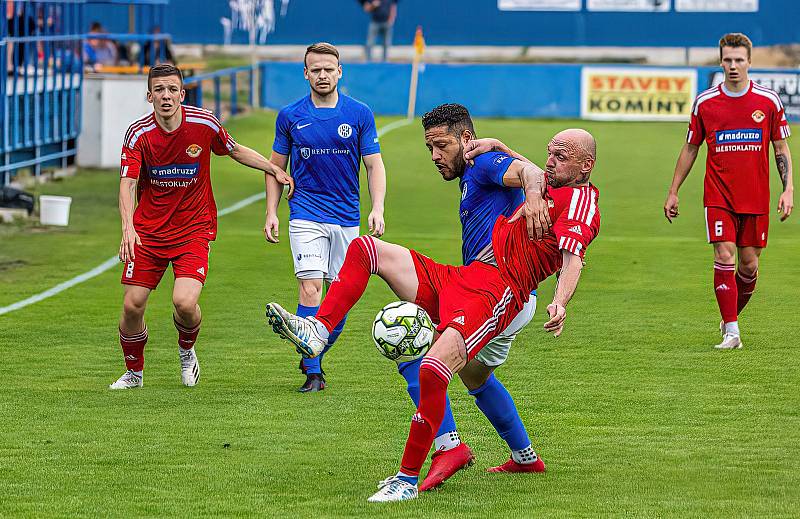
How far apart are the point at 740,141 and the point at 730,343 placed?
4.95 feet

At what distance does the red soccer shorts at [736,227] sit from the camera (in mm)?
10164

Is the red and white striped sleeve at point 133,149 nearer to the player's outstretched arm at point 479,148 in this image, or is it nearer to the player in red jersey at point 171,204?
the player in red jersey at point 171,204

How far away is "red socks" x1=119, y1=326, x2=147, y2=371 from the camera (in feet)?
28.5

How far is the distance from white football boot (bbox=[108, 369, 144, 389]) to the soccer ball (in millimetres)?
2900

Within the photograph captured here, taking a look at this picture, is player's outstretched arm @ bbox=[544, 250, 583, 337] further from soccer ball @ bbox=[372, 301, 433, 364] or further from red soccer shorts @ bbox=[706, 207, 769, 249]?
red soccer shorts @ bbox=[706, 207, 769, 249]

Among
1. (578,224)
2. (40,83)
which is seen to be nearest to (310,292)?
(578,224)

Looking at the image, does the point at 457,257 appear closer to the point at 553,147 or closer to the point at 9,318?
the point at 9,318

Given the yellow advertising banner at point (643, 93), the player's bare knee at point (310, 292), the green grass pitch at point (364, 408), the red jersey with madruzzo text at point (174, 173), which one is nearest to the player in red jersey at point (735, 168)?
the green grass pitch at point (364, 408)

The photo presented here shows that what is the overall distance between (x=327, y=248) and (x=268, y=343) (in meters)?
1.67

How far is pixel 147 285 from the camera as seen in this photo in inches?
340

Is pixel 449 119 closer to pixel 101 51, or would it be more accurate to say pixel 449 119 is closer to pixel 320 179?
pixel 320 179

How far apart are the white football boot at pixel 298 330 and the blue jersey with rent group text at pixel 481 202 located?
906mm

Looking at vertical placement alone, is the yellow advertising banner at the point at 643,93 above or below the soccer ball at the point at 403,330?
above

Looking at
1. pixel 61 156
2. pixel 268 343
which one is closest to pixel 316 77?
pixel 268 343
